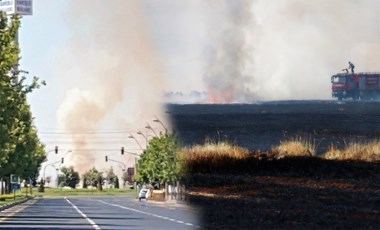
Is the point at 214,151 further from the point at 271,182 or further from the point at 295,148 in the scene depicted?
the point at 295,148

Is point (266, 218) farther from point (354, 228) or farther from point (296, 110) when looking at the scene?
point (296, 110)

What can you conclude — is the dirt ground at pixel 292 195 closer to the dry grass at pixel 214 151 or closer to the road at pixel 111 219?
the dry grass at pixel 214 151

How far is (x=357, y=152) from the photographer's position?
17.1 meters

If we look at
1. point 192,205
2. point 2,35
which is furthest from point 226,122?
point 2,35

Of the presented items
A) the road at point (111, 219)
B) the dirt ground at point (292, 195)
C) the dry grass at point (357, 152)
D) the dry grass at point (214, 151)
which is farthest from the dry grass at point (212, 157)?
the dry grass at point (357, 152)

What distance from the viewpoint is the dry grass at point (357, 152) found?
54.2ft

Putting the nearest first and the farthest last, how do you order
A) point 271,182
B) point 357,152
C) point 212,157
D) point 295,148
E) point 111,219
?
point 212,157, point 271,182, point 295,148, point 357,152, point 111,219

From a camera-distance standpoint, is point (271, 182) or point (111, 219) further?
point (111, 219)

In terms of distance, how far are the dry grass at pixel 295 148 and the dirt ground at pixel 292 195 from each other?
0.35 ft

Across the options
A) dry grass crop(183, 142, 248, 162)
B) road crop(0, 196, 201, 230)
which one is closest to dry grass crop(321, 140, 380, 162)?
dry grass crop(183, 142, 248, 162)

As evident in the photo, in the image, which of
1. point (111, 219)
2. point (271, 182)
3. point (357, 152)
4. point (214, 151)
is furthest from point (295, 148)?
point (111, 219)

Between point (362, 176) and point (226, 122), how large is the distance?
213 centimetres

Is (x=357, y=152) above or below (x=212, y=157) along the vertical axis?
above

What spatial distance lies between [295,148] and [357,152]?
1465 mm
